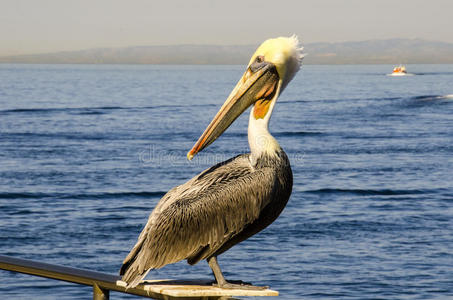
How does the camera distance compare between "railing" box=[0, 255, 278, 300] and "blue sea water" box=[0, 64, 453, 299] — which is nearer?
"railing" box=[0, 255, 278, 300]

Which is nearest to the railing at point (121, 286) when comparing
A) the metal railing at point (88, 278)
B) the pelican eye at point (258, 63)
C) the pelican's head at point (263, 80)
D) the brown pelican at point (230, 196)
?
the metal railing at point (88, 278)

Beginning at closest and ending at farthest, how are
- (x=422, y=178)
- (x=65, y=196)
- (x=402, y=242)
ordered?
1. (x=402, y=242)
2. (x=65, y=196)
3. (x=422, y=178)

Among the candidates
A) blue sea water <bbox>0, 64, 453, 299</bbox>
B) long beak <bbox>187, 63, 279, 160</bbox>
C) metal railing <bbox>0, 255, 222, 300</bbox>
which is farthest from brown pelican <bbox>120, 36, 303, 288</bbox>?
blue sea water <bbox>0, 64, 453, 299</bbox>

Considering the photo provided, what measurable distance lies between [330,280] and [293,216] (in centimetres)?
662

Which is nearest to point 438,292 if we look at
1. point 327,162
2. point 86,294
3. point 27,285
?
point 86,294

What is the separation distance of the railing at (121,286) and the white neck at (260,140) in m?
0.68

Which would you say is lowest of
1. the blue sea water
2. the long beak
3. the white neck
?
the white neck

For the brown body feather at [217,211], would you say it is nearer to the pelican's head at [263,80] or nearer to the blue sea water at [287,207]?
the pelican's head at [263,80]

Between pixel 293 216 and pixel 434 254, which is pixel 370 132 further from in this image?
pixel 434 254

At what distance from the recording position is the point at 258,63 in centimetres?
347

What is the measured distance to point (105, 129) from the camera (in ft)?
159

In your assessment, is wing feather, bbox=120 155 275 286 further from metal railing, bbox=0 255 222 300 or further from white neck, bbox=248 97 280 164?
metal railing, bbox=0 255 222 300

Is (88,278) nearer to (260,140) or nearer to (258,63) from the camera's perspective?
(260,140)

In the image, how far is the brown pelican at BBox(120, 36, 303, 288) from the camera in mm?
3312
